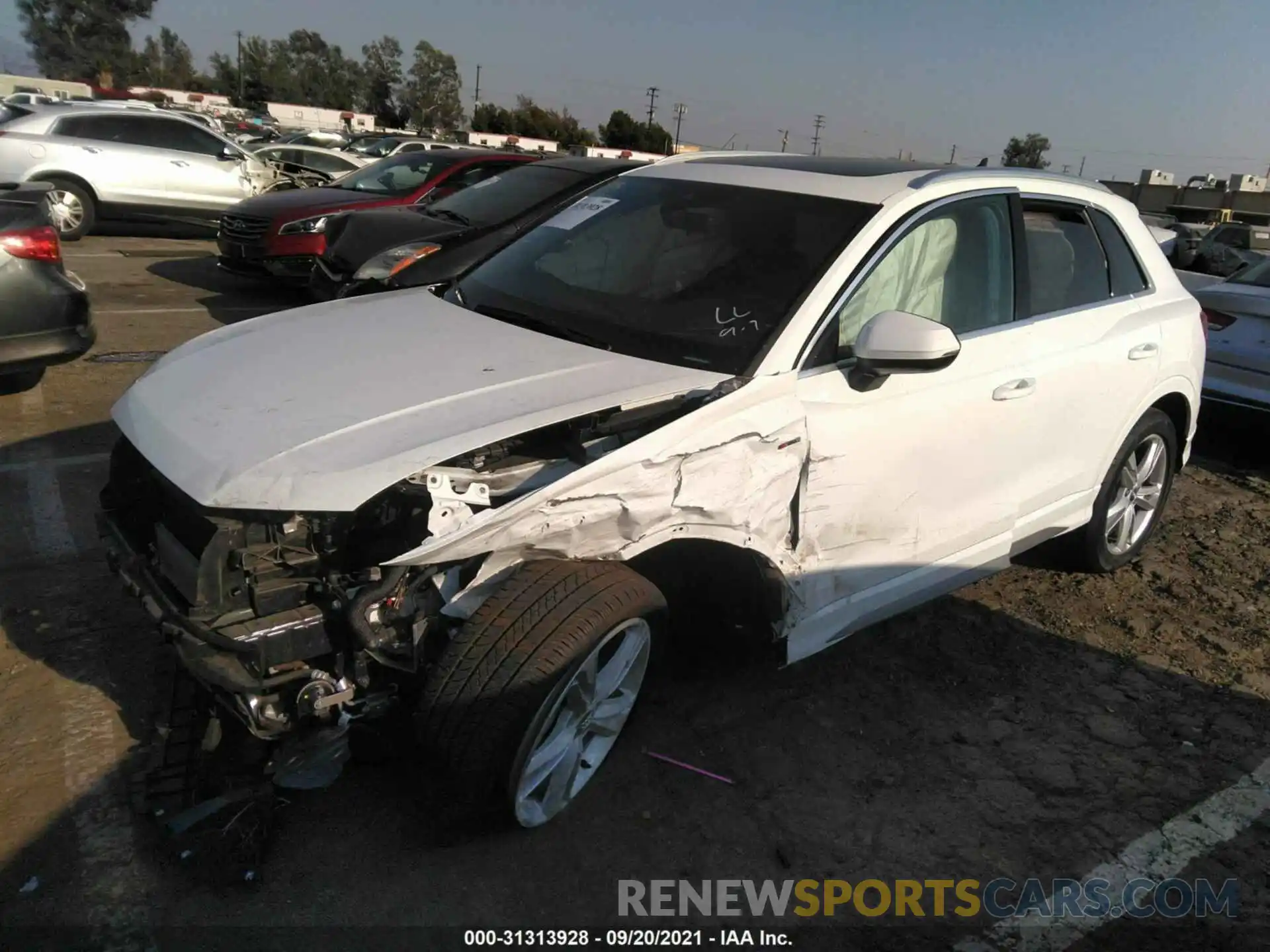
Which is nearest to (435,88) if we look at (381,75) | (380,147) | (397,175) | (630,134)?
(381,75)

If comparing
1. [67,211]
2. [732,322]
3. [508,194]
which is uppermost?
[732,322]

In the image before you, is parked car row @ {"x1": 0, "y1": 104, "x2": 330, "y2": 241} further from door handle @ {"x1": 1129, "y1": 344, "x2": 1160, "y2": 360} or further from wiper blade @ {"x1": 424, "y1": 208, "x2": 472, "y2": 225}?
door handle @ {"x1": 1129, "y1": 344, "x2": 1160, "y2": 360}

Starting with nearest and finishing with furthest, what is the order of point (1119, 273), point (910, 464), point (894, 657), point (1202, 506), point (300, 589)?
point (300, 589) < point (910, 464) < point (894, 657) < point (1119, 273) < point (1202, 506)

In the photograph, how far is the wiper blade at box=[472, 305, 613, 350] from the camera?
10.6 feet

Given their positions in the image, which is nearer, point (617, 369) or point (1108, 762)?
point (617, 369)

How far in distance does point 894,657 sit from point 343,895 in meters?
2.30

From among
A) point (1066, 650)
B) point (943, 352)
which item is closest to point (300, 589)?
point (943, 352)

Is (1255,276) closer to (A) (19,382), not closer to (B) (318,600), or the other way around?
(B) (318,600)

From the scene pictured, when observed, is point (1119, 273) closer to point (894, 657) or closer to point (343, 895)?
point (894, 657)

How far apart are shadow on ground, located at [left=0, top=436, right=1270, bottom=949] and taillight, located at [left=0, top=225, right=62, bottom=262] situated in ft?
8.16

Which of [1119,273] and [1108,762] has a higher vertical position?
[1119,273]

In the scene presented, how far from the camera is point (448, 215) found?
325 inches

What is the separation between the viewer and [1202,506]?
5.93m

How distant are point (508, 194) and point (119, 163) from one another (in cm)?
689
